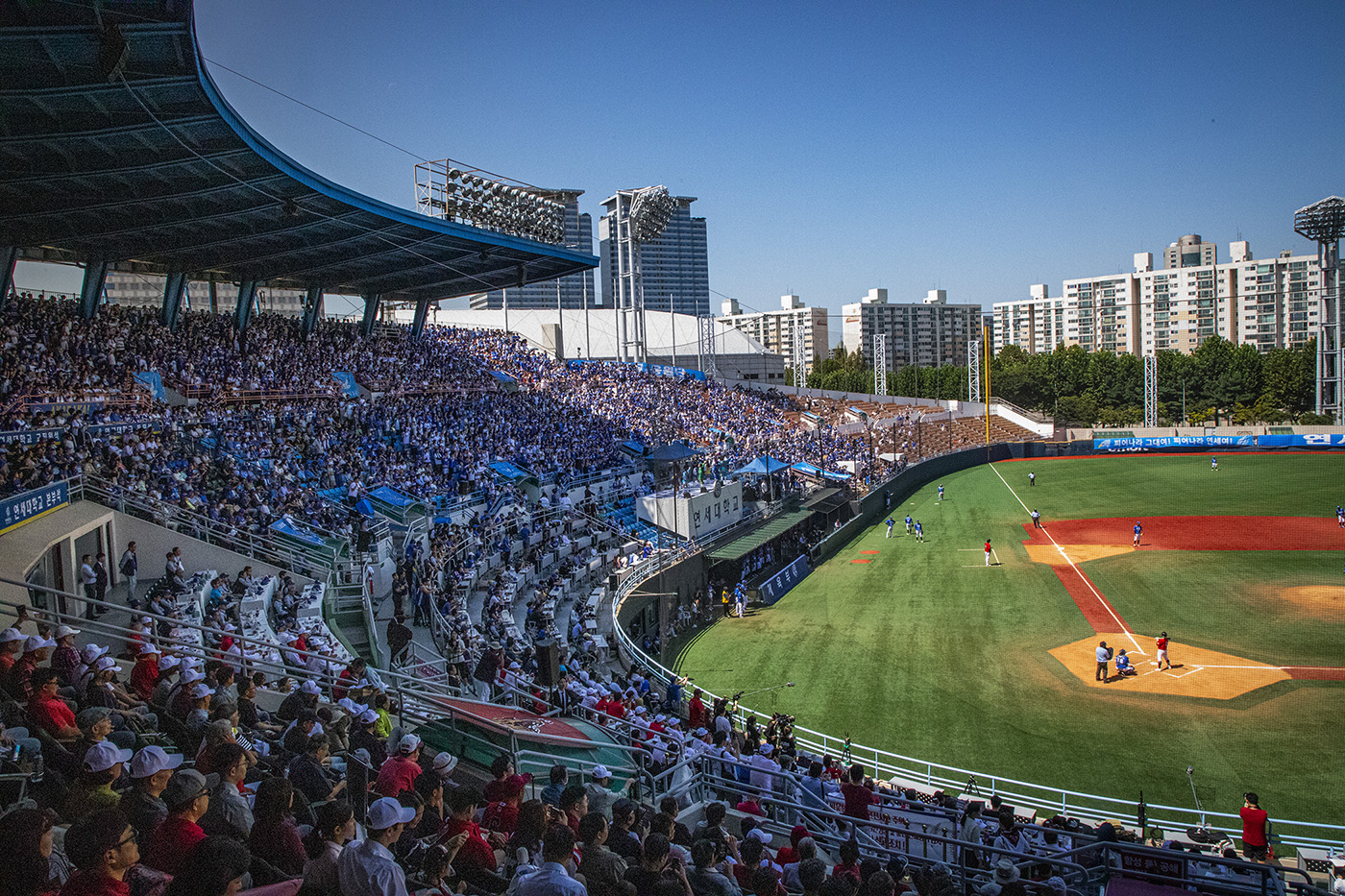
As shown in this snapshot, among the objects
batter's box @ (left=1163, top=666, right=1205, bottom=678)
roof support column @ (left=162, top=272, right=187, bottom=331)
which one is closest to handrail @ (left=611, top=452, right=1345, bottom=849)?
batter's box @ (left=1163, top=666, right=1205, bottom=678)

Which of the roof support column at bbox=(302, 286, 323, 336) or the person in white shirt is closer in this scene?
the person in white shirt

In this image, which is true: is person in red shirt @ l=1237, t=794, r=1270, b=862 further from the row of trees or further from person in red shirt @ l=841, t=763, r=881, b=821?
the row of trees

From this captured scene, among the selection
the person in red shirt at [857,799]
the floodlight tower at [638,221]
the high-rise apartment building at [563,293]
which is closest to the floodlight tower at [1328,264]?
the floodlight tower at [638,221]

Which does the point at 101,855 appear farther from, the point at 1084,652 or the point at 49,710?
the point at 1084,652

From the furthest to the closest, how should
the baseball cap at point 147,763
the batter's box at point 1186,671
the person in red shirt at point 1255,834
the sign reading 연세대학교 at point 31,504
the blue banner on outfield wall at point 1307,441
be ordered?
the blue banner on outfield wall at point 1307,441 < the batter's box at point 1186,671 < the sign reading 연세대학교 at point 31,504 < the person in red shirt at point 1255,834 < the baseball cap at point 147,763

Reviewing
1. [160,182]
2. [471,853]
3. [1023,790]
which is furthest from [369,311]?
[471,853]

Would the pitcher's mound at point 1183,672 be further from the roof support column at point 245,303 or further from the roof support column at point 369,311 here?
the roof support column at point 369,311
